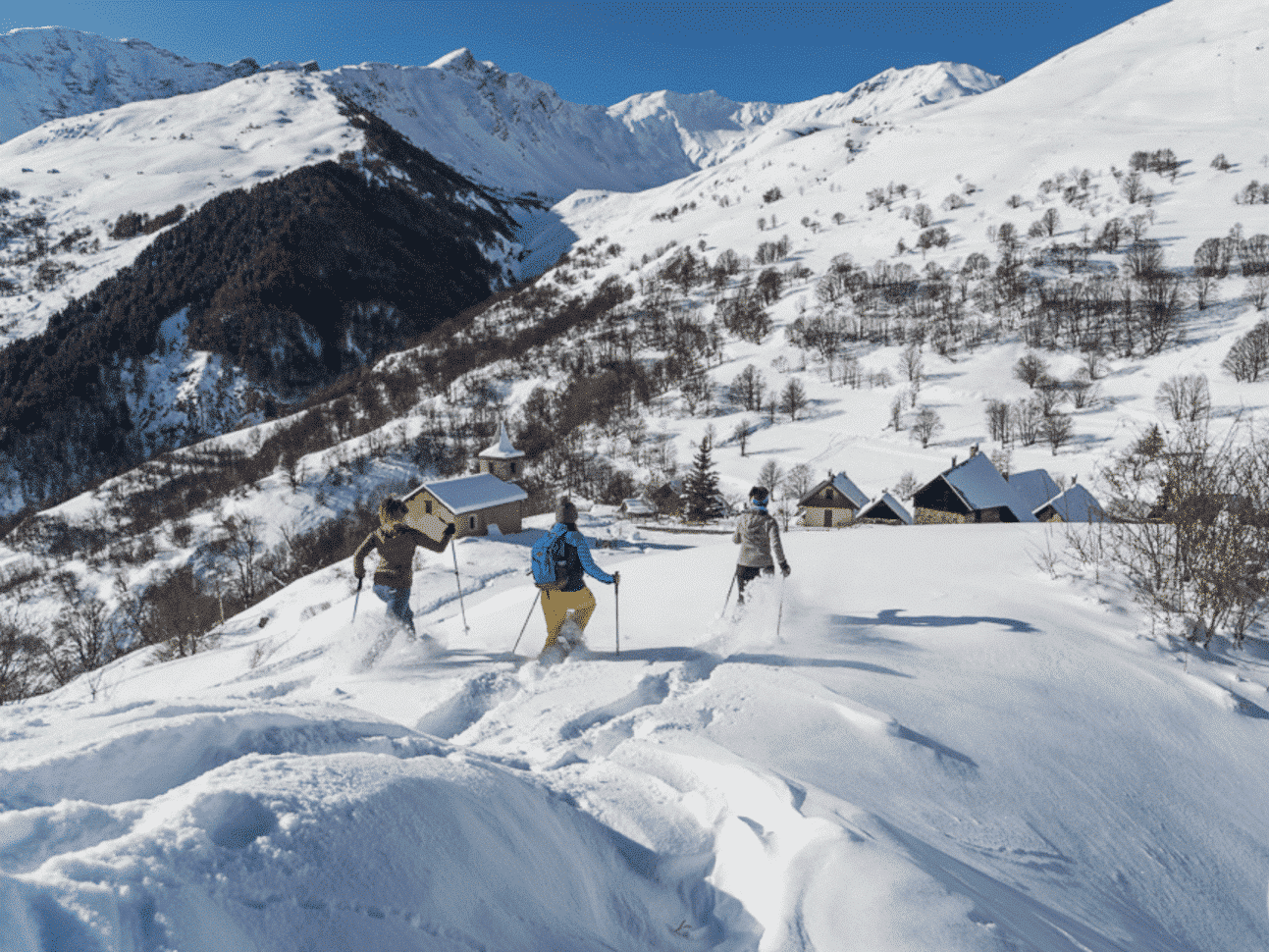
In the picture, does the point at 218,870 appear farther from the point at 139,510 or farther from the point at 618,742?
the point at 139,510

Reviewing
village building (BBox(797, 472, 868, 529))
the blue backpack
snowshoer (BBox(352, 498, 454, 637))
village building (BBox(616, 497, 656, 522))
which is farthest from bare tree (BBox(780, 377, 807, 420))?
the blue backpack

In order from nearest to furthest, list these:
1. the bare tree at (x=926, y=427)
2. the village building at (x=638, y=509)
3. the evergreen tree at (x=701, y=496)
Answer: the evergreen tree at (x=701, y=496)
the village building at (x=638, y=509)
the bare tree at (x=926, y=427)

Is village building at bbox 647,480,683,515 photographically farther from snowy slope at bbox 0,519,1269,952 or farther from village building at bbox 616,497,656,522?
snowy slope at bbox 0,519,1269,952

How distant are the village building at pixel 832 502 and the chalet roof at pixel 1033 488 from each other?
34.1 feet

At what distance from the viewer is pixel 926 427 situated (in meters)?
60.5

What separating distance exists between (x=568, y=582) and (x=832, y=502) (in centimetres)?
4172

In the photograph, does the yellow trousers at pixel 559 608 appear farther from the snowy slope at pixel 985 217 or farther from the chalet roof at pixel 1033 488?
the chalet roof at pixel 1033 488

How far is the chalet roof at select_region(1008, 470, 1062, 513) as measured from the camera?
139 feet

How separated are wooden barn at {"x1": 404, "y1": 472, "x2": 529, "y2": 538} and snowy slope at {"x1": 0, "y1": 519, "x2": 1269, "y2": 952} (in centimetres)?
2995

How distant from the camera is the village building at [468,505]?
36781mm

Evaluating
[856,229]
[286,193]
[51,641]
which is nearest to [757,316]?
[856,229]

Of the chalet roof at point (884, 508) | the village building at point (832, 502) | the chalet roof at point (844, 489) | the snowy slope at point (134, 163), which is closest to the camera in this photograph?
the chalet roof at point (884, 508)

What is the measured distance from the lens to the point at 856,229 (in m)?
120

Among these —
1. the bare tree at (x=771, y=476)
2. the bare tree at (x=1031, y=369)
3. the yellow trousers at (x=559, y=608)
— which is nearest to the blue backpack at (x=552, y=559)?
the yellow trousers at (x=559, y=608)
